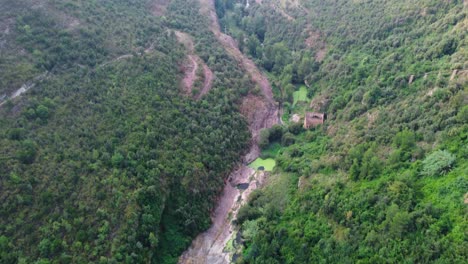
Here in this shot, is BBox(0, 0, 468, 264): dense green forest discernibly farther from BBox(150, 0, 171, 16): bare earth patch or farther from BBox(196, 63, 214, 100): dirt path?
BBox(150, 0, 171, 16): bare earth patch

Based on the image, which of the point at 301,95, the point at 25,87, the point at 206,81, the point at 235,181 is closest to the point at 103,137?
the point at 25,87

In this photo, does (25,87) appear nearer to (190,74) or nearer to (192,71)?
(190,74)

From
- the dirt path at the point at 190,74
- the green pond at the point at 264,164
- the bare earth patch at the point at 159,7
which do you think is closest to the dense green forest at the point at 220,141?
the green pond at the point at 264,164

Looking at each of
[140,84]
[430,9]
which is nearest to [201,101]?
[140,84]

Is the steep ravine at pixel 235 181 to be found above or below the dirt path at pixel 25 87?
below

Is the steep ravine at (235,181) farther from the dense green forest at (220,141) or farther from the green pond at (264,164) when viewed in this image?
the dense green forest at (220,141)

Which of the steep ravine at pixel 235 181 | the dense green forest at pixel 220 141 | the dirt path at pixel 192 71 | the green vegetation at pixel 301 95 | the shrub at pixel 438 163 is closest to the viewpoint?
the shrub at pixel 438 163

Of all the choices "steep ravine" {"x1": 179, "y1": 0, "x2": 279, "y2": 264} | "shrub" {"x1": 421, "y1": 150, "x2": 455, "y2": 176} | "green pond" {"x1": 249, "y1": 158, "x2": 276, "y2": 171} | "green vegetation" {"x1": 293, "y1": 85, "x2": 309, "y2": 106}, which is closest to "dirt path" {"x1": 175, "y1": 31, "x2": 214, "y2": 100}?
"steep ravine" {"x1": 179, "y1": 0, "x2": 279, "y2": 264}

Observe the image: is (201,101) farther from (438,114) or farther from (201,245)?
(438,114)
